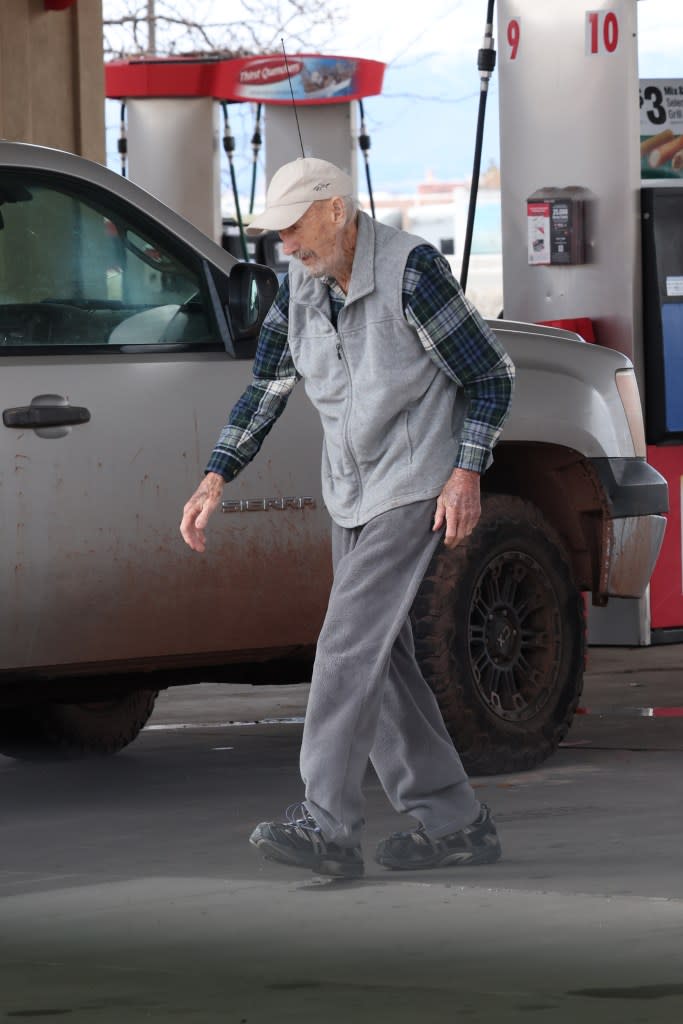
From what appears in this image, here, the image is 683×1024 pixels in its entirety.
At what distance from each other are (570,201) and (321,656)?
16.9 feet

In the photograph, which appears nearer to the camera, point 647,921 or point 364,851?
point 647,921

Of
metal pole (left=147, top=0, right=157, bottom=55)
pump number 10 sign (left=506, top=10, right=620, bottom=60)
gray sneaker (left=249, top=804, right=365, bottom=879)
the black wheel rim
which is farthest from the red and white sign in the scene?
metal pole (left=147, top=0, right=157, bottom=55)

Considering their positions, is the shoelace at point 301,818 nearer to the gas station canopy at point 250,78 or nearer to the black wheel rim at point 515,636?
the black wheel rim at point 515,636

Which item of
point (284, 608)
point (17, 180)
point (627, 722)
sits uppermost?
point (17, 180)

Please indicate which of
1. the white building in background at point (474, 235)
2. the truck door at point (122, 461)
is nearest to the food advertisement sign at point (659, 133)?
the truck door at point (122, 461)

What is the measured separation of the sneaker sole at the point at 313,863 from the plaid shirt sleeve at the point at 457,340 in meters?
1.00

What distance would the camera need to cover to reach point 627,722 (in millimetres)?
8422

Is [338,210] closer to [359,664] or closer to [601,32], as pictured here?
[359,664]

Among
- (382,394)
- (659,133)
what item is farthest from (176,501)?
(659,133)

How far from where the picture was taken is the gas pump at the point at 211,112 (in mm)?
27609

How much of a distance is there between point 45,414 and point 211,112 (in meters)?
22.6

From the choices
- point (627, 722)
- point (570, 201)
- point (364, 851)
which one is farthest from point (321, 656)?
point (570, 201)

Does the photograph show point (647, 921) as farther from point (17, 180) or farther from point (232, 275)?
point (17, 180)

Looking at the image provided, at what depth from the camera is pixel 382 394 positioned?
5270 millimetres
